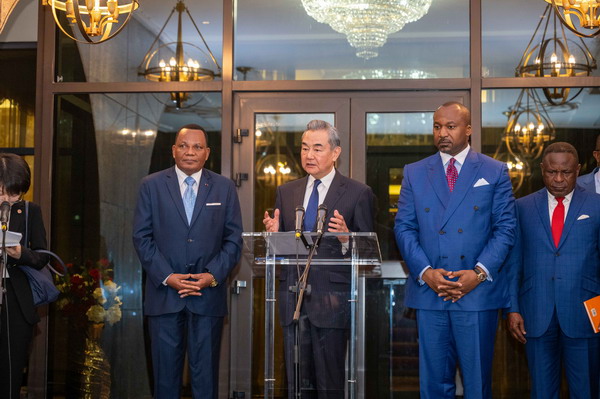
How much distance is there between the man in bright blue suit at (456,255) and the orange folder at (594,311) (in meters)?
0.48

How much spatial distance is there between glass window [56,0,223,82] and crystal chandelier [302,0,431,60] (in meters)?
0.91

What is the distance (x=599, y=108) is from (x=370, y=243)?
113 inches

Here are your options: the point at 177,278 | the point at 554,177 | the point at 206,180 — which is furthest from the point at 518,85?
the point at 177,278

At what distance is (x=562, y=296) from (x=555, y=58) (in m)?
2.18

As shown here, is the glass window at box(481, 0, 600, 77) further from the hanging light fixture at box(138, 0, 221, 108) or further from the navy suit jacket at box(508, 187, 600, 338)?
the hanging light fixture at box(138, 0, 221, 108)

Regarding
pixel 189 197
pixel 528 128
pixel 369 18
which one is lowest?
pixel 189 197

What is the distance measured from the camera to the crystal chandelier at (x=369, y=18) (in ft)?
21.1

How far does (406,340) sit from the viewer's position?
20.6ft

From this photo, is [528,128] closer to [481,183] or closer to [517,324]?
[481,183]

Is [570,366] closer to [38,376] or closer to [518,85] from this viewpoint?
[518,85]

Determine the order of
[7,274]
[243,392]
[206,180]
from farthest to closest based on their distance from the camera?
[243,392] < [206,180] < [7,274]

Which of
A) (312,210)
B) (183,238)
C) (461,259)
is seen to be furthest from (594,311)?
(183,238)

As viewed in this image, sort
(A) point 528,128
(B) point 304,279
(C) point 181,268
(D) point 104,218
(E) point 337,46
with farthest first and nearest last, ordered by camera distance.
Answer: (D) point 104,218
(E) point 337,46
(A) point 528,128
(C) point 181,268
(B) point 304,279

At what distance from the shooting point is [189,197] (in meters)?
5.45
